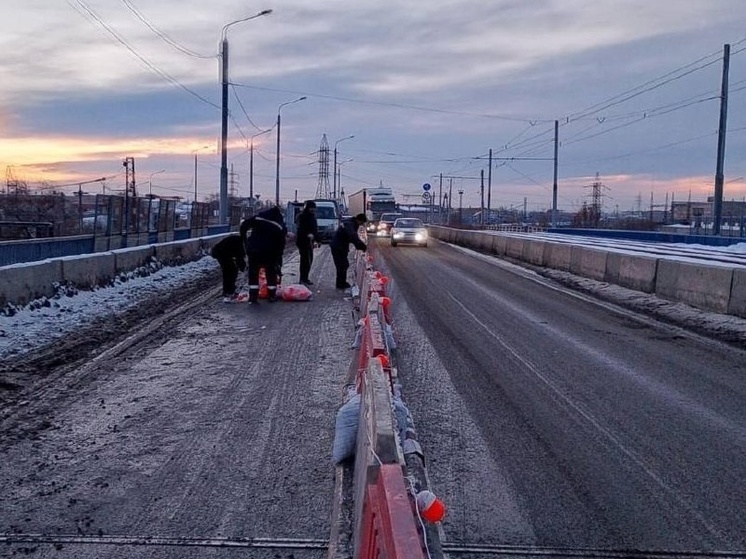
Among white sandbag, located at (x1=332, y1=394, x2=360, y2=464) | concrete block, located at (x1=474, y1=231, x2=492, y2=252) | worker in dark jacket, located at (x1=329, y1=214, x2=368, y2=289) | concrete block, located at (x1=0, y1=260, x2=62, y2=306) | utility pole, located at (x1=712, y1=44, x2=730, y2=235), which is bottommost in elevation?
concrete block, located at (x1=474, y1=231, x2=492, y2=252)

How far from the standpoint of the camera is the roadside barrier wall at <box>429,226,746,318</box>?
16.7 meters

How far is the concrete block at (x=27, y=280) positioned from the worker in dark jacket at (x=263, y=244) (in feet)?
11.7

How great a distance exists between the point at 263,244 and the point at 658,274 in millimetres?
8979

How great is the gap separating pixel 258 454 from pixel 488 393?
3.14 meters

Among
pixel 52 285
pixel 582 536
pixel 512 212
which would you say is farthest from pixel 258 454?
pixel 512 212

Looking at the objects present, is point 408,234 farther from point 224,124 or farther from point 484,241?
point 224,124

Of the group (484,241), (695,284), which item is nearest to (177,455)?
(695,284)

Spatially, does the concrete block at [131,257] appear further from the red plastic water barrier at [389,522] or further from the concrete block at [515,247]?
the concrete block at [515,247]

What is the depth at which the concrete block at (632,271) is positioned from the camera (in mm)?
20922

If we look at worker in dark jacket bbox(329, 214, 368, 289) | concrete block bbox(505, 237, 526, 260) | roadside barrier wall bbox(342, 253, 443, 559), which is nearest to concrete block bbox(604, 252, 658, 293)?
worker in dark jacket bbox(329, 214, 368, 289)

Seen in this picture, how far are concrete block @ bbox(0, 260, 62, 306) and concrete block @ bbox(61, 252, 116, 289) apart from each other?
0.55 metres

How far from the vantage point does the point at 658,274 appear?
2038 centimetres

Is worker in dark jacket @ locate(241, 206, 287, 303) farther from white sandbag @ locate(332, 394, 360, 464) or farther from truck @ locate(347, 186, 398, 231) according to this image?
truck @ locate(347, 186, 398, 231)

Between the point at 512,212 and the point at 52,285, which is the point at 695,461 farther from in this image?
the point at 512,212
